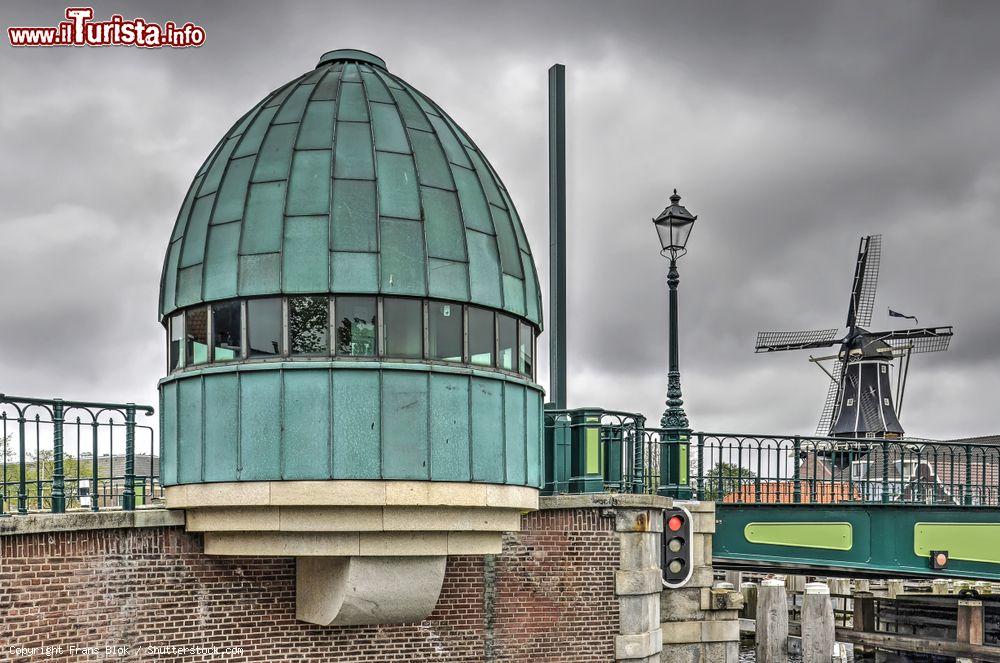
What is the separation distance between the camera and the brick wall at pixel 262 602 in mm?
14078

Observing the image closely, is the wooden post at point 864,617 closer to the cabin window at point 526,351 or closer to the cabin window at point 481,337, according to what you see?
the cabin window at point 526,351

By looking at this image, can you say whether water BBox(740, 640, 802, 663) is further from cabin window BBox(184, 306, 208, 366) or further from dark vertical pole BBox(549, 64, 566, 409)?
cabin window BBox(184, 306, 208, 366)

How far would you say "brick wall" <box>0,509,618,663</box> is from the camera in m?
14.1

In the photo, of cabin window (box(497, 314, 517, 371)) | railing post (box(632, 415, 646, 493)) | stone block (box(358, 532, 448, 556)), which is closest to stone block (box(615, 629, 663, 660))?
railing post (box(632, 415, 646, 493))

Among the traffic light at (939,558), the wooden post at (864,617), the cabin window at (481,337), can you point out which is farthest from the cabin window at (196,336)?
the wooden post at (864,617)

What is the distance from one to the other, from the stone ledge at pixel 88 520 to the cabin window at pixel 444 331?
4.10 meters

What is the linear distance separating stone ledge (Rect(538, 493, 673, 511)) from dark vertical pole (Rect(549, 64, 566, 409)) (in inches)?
59.5

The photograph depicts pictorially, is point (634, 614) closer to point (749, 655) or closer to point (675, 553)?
point (675, 553)

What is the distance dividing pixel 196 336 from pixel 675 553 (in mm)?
8786

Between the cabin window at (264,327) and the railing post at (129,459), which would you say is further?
the railing post at (129,459)

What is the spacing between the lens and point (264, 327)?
47.8ft

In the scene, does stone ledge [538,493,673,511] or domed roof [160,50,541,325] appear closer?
domed roof [160,50,541,325]

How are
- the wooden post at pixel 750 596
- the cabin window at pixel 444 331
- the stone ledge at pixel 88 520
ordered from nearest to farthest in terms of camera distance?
1. the stone ledge at pixel 88 520
2. the cabin window at pixel 444 331
3. the wooden post at pixel 750 596

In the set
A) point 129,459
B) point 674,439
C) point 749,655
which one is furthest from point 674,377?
point 749,655
